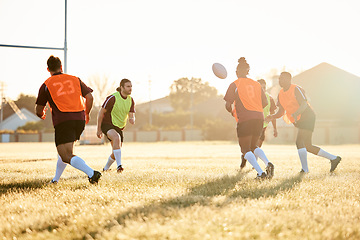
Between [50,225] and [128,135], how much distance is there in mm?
46293

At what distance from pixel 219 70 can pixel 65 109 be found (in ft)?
11.0

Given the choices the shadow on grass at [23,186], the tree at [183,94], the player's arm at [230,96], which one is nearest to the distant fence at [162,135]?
the tree at [183,94]

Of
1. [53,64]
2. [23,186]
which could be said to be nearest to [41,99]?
[53,64]

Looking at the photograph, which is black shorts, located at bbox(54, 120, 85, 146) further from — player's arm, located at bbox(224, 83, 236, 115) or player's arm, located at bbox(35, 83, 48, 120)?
player's arm, located at bbox(224, 83, 236, 115)

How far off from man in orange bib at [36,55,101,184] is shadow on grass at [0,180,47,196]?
63 cm

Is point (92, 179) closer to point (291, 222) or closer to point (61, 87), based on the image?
point (61, 87)

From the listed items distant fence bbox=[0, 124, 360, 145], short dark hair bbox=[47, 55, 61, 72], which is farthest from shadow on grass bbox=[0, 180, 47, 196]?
distant fence bbox=[0, 124, 360, 145]

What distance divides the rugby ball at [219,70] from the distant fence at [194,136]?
92.0 feet

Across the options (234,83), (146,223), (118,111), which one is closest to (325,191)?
(234,83)

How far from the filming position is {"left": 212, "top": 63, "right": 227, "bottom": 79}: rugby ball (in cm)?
800

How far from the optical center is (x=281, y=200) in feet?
15.0

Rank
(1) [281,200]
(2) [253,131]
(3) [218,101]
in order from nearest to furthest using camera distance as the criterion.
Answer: (1) [281,200] < (2) [253,131] < (3) [218,101]

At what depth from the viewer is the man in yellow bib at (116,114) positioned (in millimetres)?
8609

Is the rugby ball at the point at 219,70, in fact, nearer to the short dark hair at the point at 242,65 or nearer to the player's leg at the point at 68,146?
the short dark hair at the point at 242,65
